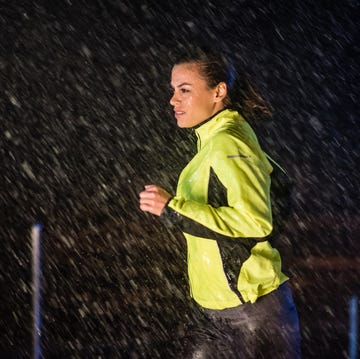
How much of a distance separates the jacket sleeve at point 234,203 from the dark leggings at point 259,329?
0.29 metres

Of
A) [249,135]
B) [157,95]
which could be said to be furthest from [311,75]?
[249,135]

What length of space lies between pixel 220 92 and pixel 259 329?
104cm

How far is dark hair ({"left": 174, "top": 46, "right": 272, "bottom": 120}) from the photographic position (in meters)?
2.46

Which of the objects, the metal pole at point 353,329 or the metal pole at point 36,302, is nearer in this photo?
the metal pole at point 36,302

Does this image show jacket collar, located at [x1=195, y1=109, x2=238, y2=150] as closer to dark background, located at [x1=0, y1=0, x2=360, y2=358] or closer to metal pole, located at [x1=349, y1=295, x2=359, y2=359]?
metal pole, located at [x1=349, y1=295, x2=359, y2=359]

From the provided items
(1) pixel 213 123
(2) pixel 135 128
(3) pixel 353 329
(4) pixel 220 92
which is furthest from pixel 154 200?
(2) pixel 135 128

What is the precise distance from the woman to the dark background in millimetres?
5433

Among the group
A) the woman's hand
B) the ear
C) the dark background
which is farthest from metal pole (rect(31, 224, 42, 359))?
the ear

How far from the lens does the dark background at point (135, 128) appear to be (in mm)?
7980

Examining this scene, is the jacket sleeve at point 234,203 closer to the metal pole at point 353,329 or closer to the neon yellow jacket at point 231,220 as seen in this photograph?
the neon yellow jacket at point 231,220

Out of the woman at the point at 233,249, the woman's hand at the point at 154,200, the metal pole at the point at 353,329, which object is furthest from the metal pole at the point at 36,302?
the woman's hand at the point at 154,200

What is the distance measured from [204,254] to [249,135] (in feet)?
1.73

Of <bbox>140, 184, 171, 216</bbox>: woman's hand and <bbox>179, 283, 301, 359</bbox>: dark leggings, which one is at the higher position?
<bbox>140, 184, 171, 216</bbox>: woman's hand

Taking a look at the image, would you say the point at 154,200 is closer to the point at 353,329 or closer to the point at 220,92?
the point at 220,92
